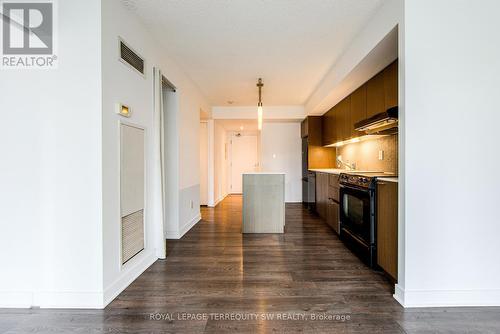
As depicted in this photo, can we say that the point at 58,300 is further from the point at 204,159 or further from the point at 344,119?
the point at 204,159

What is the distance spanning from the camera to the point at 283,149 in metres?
7.20

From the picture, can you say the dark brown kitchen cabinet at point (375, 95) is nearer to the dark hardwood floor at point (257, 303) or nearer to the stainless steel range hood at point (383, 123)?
the stainless steel range hood at point (383, 123)

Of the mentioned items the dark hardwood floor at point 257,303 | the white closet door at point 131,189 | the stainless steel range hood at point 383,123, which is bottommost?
the dark hardwood floor at point 257,303

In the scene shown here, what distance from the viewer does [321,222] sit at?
15.6 feet

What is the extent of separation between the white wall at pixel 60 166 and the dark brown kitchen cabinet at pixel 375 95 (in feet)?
10.0

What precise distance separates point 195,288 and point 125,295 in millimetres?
592

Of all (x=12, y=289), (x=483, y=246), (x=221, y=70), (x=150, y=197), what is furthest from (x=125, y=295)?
(x=221, y=70)

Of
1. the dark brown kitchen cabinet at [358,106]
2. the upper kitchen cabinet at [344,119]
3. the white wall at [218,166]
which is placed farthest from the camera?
the white wall at [218,166]

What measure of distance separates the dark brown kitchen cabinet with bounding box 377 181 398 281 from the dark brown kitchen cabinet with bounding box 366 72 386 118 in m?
1.19

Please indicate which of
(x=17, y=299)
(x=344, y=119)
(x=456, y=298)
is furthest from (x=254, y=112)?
(x=17, y=299)

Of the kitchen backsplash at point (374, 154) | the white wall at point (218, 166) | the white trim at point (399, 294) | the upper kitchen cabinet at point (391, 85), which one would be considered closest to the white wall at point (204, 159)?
the white wall at point (218, 166)

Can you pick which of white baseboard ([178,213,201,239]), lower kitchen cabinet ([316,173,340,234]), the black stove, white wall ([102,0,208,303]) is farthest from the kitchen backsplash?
white baseboard ([178,213,201,239])

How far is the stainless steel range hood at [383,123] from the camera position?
99.0 inches

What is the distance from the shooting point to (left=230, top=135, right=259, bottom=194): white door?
930cm
